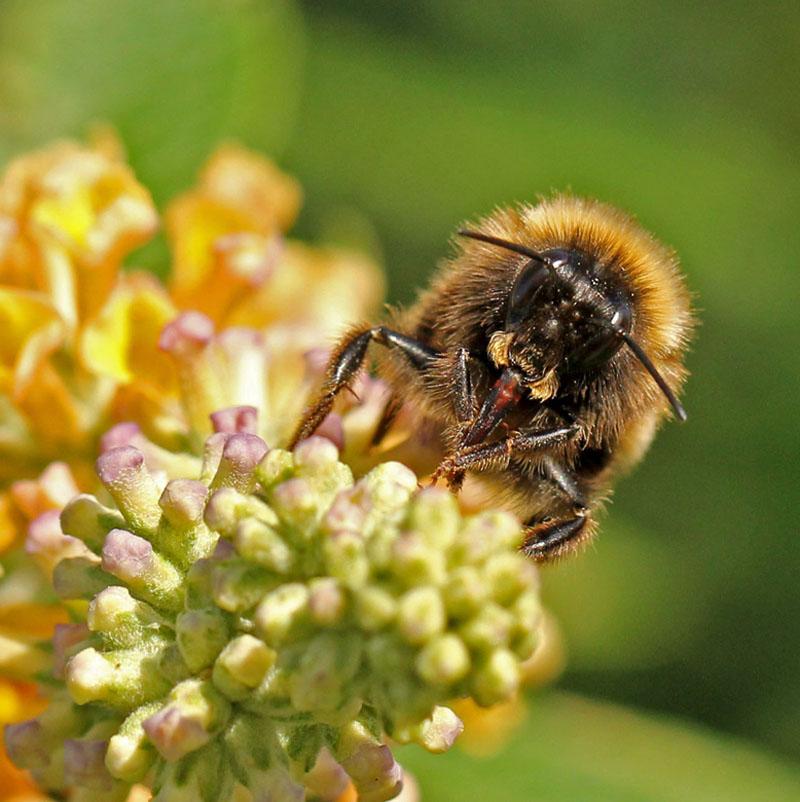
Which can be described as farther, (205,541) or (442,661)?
(205,541)

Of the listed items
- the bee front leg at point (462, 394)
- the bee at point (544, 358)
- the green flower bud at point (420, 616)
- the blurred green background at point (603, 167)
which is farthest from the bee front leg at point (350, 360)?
the blurred green background at point (603, 167)

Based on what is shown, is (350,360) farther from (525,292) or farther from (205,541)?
(205,541)

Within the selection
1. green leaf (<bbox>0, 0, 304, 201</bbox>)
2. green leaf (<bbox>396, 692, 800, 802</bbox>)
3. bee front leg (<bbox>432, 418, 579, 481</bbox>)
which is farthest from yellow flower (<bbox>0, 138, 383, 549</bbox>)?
green leaf (<bbox>396, 692, 800, 802</bbox>)

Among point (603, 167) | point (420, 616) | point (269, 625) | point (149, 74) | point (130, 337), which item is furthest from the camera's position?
point (603, 167)

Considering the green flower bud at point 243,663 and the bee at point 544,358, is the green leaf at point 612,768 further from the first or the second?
the green flower bud at point 243,663

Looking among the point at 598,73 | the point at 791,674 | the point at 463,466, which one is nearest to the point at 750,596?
the point at 791,674

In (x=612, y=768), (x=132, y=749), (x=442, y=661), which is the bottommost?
(x=612, y=768)

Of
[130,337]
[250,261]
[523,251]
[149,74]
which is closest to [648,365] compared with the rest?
[523,251]

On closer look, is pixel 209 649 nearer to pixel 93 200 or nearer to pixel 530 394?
pixel 530 394
